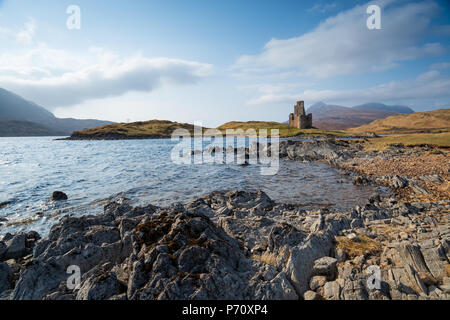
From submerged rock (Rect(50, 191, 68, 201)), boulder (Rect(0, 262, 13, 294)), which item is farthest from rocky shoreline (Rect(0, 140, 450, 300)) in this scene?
submerged rock (Rect(50, 191, 68, 201))

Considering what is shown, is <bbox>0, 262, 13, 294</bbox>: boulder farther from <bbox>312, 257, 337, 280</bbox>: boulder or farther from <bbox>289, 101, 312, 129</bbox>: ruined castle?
<bbox>289, 101, 312, 129</bbox>: ruined castle

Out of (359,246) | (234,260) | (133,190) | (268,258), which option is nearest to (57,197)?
(133,190)

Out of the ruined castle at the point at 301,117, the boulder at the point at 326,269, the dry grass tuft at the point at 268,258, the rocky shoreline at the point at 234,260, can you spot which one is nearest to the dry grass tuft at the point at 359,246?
the rocky shoreline at the point at 234,260

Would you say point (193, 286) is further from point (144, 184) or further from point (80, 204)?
point (144, 184)

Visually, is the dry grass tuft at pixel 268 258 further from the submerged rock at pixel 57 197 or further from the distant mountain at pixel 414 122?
the distant mountain at pixel 414 122


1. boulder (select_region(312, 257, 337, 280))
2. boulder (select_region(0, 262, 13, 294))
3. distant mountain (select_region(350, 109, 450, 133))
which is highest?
distant mountain (select_region(350, 109, 450, 133))

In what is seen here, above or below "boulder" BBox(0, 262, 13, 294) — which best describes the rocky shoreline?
above

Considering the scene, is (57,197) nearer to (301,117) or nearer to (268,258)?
(268,258)

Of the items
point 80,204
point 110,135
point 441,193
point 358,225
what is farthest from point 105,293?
point 110,135

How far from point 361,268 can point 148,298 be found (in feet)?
19.1

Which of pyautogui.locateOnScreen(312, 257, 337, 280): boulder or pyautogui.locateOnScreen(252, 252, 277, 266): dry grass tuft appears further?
pyautogui.locateOnScreen(252, 252, 277, 266): dry grass tuft

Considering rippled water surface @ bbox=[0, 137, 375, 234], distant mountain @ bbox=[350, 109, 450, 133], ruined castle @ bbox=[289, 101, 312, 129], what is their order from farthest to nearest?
distant mountain @ bbox=[350, 109, 450, 133] < ruined castle @ bbox=[289, 101, 312, 129] < rippled water surface @ bbox=[0, 137, 375, 234]

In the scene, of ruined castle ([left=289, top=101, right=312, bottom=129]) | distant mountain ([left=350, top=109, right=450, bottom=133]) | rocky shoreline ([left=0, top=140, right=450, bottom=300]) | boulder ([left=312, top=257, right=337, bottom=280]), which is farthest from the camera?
distant mountain ([left=350, top=109, right=450, bottom=133])

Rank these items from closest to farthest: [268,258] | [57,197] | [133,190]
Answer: [268,258]
[57,197]
[133,190]
